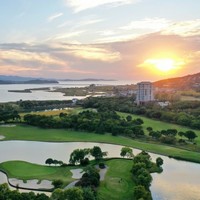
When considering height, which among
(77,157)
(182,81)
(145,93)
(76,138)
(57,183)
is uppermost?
(182,81)

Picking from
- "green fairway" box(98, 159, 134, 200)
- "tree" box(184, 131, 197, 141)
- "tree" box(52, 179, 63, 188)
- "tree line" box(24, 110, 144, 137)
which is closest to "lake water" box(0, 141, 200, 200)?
"green fairway" box(98, 159, 134, 200)

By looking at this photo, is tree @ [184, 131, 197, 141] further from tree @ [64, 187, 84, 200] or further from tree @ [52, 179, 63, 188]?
tree @ [64, 187, 84, 200]

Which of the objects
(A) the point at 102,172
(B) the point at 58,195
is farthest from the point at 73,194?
(A) the point at 102,172

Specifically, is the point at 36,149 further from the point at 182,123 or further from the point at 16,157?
the point at 182,123

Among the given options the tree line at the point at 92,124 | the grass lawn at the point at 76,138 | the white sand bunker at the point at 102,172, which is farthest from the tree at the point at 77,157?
the tree line at the point at 92,124

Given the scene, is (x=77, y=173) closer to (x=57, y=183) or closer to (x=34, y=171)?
(x=34, y=171)

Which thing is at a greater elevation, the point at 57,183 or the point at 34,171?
the point at 57,183

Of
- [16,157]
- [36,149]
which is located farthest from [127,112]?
[16,157]
